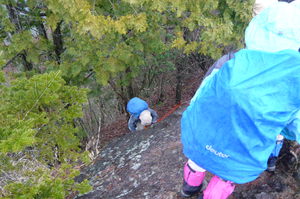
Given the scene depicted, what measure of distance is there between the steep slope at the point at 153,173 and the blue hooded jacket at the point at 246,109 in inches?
51.4

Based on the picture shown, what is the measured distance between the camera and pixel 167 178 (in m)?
3.58

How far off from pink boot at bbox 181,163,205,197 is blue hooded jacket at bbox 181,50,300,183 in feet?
1.82

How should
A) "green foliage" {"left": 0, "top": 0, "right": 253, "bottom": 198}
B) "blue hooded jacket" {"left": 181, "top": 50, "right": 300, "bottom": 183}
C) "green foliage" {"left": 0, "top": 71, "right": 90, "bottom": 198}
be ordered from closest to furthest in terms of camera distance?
"blue hooded jacket" {"left": 181, "top": 50, "right": 300, "bottom": 183} → "green foliage" {"left": 0, "top": 71, "right": 90, "bottom": 198} → "green foliage" {"left": 0, "top": 0, "right": 253, "bottom": 198}

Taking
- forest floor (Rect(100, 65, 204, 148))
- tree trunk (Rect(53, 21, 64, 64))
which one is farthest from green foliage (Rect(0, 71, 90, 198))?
forest floor (Rect(100, 65, 204, 148))

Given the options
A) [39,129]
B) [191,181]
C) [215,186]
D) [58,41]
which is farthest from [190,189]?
[58,41]

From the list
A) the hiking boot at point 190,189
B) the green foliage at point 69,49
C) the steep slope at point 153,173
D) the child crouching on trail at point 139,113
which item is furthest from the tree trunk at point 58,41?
the hiking boot at point 190,189

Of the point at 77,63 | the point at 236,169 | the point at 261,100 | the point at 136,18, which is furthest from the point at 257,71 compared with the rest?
the point at 77,63

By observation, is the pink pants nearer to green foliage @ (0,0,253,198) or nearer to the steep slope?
the steep slope

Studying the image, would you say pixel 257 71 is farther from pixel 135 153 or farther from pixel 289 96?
pixel 135 153

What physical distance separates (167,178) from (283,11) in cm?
268

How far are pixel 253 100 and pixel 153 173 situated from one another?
2.57 m

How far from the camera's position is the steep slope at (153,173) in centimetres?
300

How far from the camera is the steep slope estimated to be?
3.00 metres

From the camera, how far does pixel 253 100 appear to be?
64.1 inches
